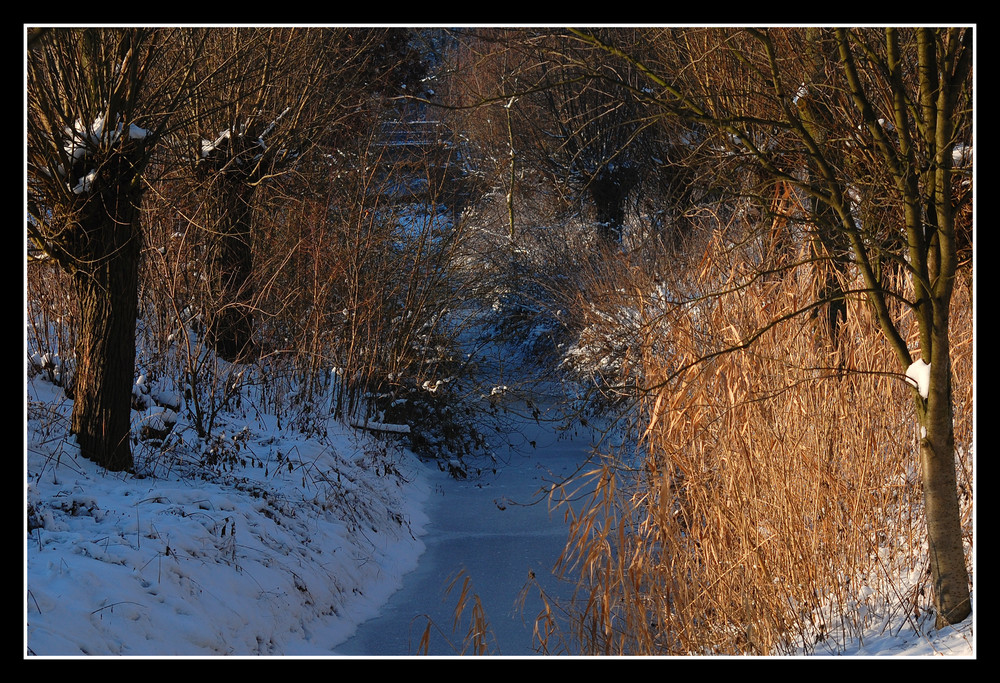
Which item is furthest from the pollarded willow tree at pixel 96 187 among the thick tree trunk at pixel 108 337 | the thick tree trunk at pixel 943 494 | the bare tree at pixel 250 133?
the thick tree trunk at pixel 943 494

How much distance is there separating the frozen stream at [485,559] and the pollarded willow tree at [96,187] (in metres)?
2.12

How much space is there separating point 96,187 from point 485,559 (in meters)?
3.99

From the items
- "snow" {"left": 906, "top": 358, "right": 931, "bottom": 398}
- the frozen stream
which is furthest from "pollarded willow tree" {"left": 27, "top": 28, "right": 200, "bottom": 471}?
"snow" {"left": 906, "top": 358, "right": 931, "bottom": 398}

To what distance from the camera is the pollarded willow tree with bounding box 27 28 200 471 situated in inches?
211

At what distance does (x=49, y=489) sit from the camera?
203 inches

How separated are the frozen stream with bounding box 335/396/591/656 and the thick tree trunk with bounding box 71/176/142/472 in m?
2.02

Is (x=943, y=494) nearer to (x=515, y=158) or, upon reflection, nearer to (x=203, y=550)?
(x=203, y=550)

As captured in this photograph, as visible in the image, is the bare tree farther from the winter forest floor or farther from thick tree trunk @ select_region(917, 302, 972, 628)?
thick tree trunk @ select_region(917, 302, 972, 628)

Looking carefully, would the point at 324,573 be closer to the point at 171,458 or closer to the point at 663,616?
the point at 171,458

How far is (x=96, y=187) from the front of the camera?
5.44 m

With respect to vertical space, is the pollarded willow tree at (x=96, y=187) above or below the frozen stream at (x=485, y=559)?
above

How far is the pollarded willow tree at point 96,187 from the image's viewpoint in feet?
17.6

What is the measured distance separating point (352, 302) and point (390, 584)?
3212 millimetres

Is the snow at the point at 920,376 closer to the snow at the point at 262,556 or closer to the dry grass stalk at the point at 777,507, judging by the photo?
the dry grass stalk at the point at 777,507
